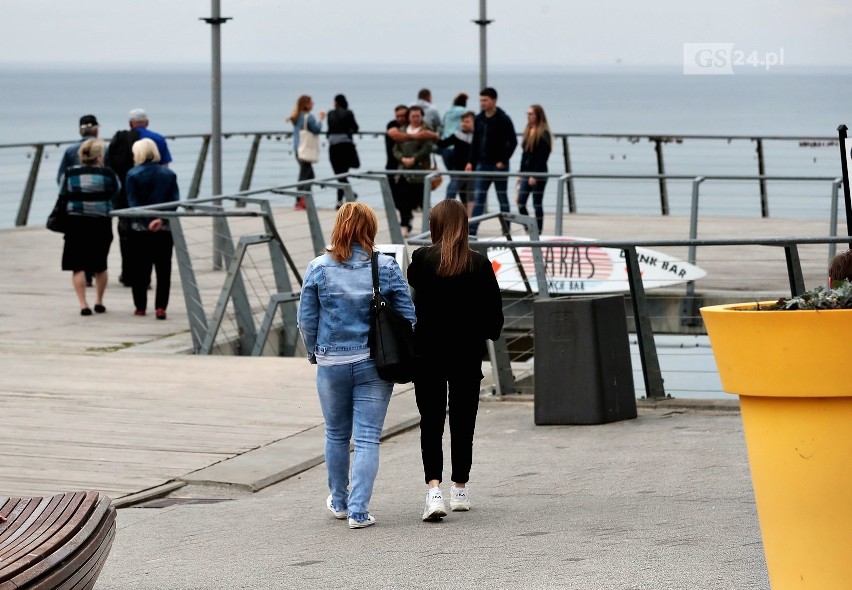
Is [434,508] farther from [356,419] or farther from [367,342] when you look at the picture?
[367,342]

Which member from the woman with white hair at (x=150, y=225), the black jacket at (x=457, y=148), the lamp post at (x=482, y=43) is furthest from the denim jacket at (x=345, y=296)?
the lamp post at (x=482, y=43)

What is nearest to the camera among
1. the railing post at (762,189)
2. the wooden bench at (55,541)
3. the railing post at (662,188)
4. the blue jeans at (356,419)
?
the wooden bench at (55,541)

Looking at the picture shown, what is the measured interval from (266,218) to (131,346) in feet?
4.93

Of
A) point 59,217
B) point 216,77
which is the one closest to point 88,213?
point 59,217

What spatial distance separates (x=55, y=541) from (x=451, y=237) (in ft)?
9.21

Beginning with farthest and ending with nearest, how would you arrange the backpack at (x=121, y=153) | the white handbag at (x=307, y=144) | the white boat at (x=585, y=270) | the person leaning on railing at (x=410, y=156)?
the white handbag at (x=307, y=144) < the person leaning on railing at (x=410, y=156) < the backpack at (x=121, y=153) < the white boat at (x=585, y=270)

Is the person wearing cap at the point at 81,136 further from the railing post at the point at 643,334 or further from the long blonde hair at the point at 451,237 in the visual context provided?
the long blonde hair at the point at 451,237

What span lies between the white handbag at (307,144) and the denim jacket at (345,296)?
50.1 feet

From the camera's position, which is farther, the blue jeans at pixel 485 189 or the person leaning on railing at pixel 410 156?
the person leaning on railing at pixel 410 156

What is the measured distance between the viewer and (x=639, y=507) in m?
6.86

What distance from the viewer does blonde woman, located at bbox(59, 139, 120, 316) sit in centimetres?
1345

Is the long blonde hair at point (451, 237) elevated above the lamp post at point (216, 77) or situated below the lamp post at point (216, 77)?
below

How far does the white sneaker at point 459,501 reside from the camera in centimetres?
706

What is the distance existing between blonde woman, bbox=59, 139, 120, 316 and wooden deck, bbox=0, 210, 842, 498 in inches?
18.1
